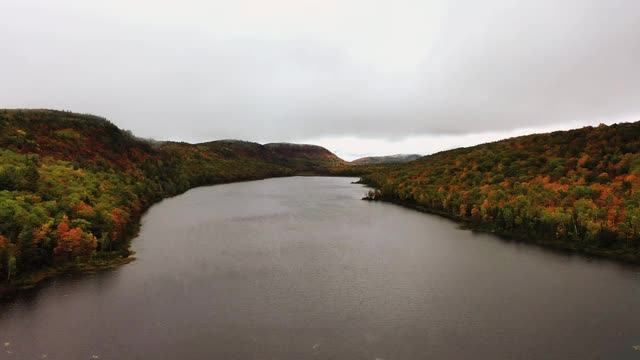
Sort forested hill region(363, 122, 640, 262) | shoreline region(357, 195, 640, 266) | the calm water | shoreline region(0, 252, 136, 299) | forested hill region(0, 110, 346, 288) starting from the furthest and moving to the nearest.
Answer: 1. forested hill region(363, 122, 640, 262)
2. shoreline region(357, 195, 640, 266)
3. forested hill region(0, 110, 346, 288)
4. shoreline region(0, 252, 136, 299)
5. the calm water

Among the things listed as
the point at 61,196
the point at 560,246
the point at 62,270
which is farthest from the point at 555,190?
the point at 61,196

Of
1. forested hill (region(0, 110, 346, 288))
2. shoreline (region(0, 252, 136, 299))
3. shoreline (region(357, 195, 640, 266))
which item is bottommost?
shoreline (region(0, 252, 136, 299))

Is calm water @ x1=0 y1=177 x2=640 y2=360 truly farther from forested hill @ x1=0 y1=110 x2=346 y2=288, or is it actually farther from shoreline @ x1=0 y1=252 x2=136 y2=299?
forested hill @ x1=0 y1=110 x2=346 y2=288

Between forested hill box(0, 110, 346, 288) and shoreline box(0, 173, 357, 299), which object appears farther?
forested hill box(0, 110, 346, 288)

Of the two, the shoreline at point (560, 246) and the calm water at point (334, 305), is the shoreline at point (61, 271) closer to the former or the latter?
the calm water at point (334, 305)

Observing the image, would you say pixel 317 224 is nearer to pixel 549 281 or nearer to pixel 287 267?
pixel 287 267

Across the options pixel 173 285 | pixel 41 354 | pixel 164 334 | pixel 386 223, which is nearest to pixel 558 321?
pixel 164 334

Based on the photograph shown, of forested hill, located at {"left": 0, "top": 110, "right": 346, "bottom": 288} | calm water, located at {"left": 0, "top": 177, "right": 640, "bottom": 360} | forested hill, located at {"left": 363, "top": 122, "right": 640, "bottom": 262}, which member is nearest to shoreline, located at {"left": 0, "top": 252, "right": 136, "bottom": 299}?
forested hill, located at {"left": 0, "top": 110, "right": 346, "bottom": 288}

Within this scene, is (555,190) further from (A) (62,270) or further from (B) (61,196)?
(B) (61,196)
